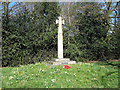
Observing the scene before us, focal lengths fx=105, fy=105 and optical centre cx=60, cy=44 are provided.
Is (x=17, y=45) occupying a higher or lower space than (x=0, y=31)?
lower

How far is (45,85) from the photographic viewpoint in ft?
10.3

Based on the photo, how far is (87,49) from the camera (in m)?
7.71

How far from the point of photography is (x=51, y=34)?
23.3 ft

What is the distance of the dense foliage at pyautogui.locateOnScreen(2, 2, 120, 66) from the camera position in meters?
6.66

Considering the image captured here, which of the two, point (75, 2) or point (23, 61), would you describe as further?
point (75, 2)

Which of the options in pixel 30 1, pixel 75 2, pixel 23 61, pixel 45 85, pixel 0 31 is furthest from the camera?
pixel 75 2

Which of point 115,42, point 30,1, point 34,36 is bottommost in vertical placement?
point 115,42

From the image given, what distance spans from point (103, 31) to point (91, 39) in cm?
108

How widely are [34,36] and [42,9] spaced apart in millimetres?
2049

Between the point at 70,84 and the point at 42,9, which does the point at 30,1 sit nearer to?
the point at 42,9

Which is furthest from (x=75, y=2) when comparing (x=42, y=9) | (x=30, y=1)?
(x=30, y=1)

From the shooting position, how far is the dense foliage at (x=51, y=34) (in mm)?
6656

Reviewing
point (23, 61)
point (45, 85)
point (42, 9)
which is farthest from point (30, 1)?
point (45, 85)

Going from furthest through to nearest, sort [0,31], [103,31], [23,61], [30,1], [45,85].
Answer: [103,31] < [30,1] < [23,61] < [0,31] < [45,85]
